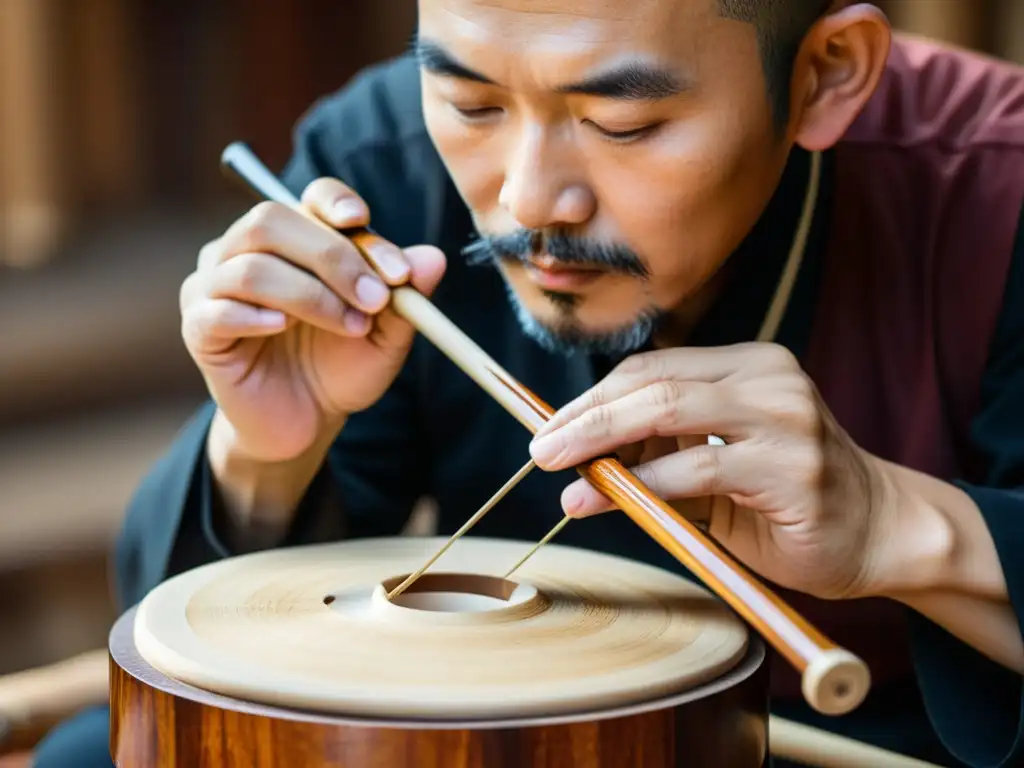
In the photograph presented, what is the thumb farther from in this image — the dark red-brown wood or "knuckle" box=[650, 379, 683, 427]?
the dark red-brown wood

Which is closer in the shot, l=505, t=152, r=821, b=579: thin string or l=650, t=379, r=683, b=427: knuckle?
l=650, t=379, r=683, b=427: knuckle

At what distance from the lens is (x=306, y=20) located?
173 inches

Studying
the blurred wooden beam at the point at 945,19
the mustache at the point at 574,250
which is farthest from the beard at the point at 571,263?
the blurred wooden beam at the point at 945,19

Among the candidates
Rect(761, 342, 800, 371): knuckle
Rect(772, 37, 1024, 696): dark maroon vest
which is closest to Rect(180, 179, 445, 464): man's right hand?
Rect(761, 342, 800, 371): knuckle

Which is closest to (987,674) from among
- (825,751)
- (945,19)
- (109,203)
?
(825,751)

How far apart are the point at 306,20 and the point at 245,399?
3261 millimetres

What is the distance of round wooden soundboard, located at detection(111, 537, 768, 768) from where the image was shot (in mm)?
905

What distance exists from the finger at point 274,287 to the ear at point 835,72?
1.55 feet

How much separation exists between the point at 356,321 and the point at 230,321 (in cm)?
12

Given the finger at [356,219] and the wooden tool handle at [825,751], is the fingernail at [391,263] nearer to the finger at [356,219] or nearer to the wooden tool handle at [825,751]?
the finger at [356,219]

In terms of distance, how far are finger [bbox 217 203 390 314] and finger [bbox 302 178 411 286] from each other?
0.01 metres

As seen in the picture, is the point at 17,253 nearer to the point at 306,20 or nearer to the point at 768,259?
the point at 306,20

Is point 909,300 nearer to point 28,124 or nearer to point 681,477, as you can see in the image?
point 681,477

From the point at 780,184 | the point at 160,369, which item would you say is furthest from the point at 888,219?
the point at 160,369
